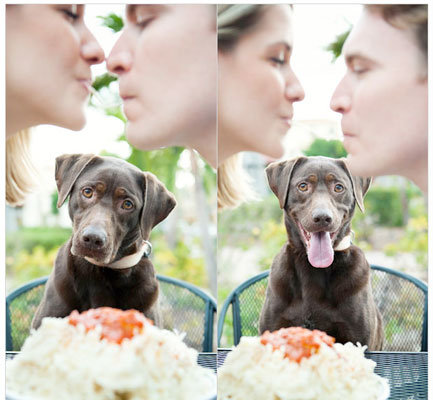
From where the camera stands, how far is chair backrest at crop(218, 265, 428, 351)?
259 cm

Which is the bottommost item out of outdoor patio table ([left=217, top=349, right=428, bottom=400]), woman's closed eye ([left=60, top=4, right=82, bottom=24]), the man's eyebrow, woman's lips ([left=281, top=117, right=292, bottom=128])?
outdoor patio table ([left=217, top=349, right=428, bottom=400])

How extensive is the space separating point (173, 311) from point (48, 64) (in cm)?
137

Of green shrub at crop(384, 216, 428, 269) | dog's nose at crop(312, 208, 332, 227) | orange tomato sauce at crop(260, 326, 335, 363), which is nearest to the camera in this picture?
orange tomato sauce at crop(260, 326, 335, 363)

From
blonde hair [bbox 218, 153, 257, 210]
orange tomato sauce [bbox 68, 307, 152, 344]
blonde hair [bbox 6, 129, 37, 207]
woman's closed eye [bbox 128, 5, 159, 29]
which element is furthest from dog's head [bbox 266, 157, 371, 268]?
blonde hair [bbox 6, 129, 37, 207]

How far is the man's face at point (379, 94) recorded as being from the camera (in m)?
2.58

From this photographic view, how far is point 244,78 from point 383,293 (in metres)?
1.28

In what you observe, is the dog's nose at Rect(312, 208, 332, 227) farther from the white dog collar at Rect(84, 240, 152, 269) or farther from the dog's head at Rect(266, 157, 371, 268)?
the white dog collar at Rect(84, 240, 152, 269)

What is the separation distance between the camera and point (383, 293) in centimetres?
261

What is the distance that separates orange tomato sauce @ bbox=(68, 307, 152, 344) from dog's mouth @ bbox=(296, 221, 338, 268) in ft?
2.74

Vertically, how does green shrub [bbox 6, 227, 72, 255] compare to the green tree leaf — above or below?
below

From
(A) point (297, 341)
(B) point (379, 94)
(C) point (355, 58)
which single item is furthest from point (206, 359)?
(C) point (355, 58)

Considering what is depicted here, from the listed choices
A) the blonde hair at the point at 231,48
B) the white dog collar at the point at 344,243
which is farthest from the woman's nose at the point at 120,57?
the white dog collar at the point at 344,243

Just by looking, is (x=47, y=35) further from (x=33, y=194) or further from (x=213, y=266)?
(x=213, y=266)

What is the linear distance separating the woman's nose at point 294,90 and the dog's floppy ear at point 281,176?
32 centimetres
